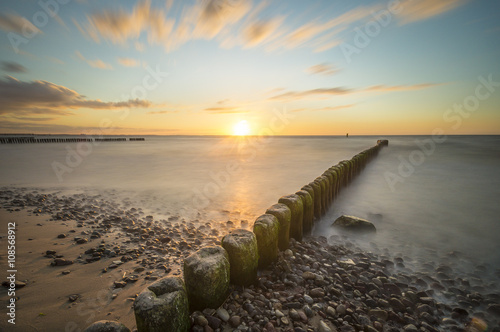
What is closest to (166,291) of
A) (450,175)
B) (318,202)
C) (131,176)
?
(318,202)

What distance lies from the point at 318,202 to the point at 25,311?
5.32 m

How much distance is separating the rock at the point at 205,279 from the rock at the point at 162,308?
0.28 meters

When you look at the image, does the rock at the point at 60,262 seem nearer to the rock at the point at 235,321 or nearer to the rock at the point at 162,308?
the rock at the point at 162,308

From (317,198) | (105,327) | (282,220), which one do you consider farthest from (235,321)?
(317,198)

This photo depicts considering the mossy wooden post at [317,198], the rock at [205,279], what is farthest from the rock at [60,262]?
the mossy wooden post at [317,198]

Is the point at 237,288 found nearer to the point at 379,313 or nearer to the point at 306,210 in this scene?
the point at 379,313

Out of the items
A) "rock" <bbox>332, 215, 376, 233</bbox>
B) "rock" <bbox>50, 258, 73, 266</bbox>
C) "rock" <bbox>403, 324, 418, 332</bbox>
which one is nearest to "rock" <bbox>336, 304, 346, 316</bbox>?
"rock" <bbox>403, 324, 418, 332</bbox>

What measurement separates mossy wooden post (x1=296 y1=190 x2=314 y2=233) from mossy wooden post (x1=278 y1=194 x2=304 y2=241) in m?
0.35

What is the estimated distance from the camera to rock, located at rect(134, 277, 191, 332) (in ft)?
5.39

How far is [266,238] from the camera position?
10.3 ft

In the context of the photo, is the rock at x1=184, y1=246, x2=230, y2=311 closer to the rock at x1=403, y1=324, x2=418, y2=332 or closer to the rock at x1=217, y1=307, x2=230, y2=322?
the rock at x1=217, y1=307, x2=230, y2=322

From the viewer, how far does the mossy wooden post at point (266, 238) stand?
3.12m

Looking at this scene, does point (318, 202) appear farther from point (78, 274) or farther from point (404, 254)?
point (78, 274)

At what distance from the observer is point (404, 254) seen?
423 cm
